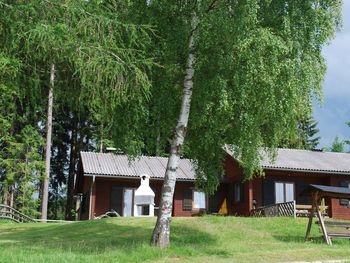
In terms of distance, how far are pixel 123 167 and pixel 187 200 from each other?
14.5 feet

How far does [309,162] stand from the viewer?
29.8m

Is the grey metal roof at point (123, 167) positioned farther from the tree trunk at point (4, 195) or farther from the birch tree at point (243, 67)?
the birch tree at point (243, 67)

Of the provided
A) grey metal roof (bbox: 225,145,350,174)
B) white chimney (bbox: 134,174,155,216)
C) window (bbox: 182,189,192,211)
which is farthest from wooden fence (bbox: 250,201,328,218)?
window (bbox: 182,189,192,211)

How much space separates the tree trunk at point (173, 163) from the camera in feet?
45.6

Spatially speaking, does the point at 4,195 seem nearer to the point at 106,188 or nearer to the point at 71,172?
the point at 71,172

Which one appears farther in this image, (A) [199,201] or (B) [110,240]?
(A) [199,201]

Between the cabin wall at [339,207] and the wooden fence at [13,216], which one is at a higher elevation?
the cabin wall at [339,207]

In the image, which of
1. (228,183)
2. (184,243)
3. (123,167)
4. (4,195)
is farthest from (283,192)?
(4,195)

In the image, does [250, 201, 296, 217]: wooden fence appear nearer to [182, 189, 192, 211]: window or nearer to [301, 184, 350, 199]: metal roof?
[182, 189, 192, 211]: window

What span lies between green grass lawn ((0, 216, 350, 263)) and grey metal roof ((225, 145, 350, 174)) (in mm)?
6753

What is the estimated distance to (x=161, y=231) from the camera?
13.9 m

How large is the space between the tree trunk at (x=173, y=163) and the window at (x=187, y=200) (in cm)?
1729

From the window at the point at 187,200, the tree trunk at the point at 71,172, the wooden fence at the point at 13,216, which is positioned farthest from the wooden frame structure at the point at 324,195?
the tree trunk at the point at 71,172

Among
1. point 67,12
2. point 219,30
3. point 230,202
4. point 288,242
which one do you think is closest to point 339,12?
point 219,30
